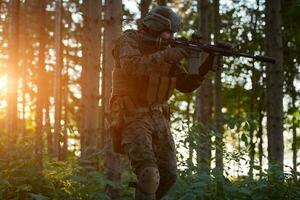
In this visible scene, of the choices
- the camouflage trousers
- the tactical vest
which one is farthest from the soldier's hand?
the camouflage trousers

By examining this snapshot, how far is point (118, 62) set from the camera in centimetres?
642

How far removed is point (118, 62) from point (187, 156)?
3149 millimetres

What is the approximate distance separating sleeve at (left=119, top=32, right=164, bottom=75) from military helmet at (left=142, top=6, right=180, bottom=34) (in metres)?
0.34

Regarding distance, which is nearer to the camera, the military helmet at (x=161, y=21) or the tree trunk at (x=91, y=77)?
the military helmet at (x=161, y=21)

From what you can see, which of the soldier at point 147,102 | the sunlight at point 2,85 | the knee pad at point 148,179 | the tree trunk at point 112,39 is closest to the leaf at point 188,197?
the soldier at point 147,102

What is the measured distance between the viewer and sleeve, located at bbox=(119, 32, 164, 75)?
5.89 meters

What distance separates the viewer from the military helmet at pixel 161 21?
6.41 metres

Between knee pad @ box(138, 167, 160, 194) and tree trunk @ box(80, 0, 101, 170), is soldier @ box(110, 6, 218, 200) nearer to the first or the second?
knee pad @ box(138, 167, 160, 194)

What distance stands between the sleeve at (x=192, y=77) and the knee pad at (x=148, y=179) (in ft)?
Answer: 4.06

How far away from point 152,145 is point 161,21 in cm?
145

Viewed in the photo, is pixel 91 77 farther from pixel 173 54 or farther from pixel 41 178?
pixel 173 54

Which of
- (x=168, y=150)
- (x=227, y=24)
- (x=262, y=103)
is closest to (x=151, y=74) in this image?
(x=168, y=150)

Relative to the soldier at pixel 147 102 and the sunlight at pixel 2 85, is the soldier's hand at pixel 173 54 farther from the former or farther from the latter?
the sunlight at pixel 2 85

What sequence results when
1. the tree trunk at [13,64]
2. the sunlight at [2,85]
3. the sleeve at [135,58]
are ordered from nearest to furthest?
the sleeve at [135,58]
the tree trunk at [13,64]
the sunlight at [2,85]
